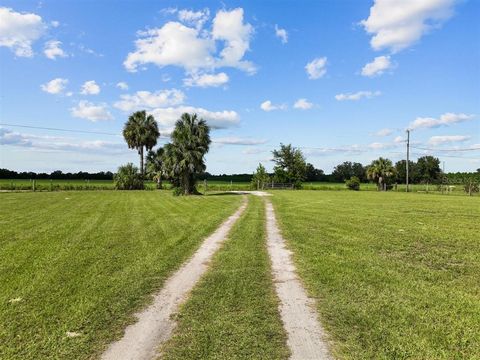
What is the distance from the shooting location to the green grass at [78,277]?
4430 millimetres

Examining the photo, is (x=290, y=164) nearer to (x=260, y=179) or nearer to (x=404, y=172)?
(x=260, y=179)

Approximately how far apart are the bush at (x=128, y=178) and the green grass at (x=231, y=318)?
46982 millimetres

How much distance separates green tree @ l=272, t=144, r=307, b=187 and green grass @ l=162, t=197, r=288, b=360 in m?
59.6

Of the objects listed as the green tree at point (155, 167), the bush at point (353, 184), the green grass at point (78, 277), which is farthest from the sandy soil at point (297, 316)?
the bush at point (353, 184)

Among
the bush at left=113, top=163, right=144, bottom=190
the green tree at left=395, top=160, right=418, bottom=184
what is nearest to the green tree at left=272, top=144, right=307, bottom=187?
the bush at left=113, top=163, right=144, bottom=190

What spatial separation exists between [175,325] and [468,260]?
7.50 meters

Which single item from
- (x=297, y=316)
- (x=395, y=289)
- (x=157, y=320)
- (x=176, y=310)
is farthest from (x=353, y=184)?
Answer: (x=157, y=320)

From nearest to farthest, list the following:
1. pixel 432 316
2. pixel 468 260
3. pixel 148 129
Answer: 1. pixel 432 316
2. pixel 468 260
3. pixel 148 129

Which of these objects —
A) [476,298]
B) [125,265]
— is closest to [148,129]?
[125,265]

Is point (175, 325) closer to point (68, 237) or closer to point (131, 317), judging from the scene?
point (131, 317)

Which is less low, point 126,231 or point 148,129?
point 148,129

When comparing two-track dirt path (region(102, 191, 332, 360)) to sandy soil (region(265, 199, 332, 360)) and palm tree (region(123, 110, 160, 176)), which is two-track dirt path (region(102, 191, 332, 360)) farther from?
palm tree (region(123, 110, 160, 176))

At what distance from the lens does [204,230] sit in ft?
42.6

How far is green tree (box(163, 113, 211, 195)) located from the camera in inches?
1460
